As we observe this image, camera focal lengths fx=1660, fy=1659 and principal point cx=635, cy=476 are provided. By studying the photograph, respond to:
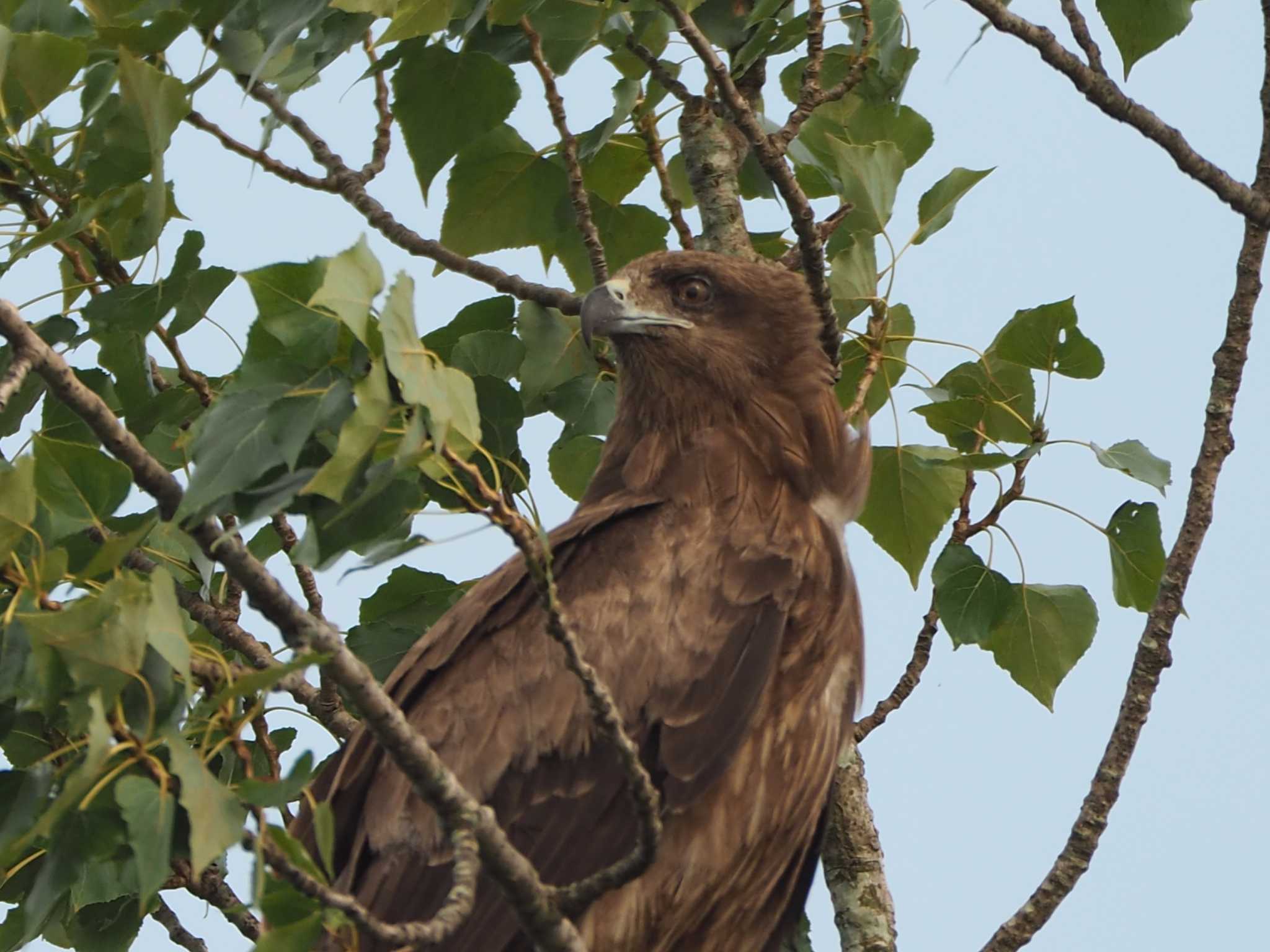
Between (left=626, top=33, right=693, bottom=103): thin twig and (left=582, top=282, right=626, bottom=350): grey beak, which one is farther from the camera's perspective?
(left=582, top=282, right=626, bottom=350): grey beak

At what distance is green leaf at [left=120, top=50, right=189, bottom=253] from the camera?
311 cm

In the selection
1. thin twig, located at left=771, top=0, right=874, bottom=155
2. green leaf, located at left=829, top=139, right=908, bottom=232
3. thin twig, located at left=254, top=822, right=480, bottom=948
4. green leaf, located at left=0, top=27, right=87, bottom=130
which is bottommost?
thin twig, located at left=254, top=822, right=480, bottom=948

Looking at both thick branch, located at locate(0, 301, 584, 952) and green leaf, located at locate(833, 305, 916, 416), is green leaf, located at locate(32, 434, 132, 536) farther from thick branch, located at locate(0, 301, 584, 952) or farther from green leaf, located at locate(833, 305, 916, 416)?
green leaf, located at locate(833, 305, 916, 416)

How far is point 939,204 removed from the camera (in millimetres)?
4402

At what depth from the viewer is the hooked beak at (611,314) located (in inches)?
179

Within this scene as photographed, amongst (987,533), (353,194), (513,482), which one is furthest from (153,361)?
(987,533)

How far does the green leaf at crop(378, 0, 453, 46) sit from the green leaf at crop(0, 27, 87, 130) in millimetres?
1090

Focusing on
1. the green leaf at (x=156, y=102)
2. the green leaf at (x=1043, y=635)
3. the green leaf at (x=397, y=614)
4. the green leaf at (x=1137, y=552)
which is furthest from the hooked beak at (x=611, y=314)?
the green leaf at (x=156, y=102)

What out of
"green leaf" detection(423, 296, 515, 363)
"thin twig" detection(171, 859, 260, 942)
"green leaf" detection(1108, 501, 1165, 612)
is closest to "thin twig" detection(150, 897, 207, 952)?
"thin twig" detection(171, 859, 260, 942)

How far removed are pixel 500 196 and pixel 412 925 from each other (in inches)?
100

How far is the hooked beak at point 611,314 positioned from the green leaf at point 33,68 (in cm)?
172

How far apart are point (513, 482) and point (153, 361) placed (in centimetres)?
108

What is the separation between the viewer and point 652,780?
A: 12.9ft

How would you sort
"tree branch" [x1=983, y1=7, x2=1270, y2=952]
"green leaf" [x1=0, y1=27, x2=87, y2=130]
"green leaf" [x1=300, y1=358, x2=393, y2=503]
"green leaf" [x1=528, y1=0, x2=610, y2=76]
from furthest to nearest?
"green leaf" [x1=528, y1=0, x2=610, y2=76] < "tree branch" [x1=983, y1=7, x2=1270, y2=952] < "green leaf" [x1=0, y1=27, x2=87, y2=130] < "green leaf" [x1=300, y1=358, x2=393, y2=503]
